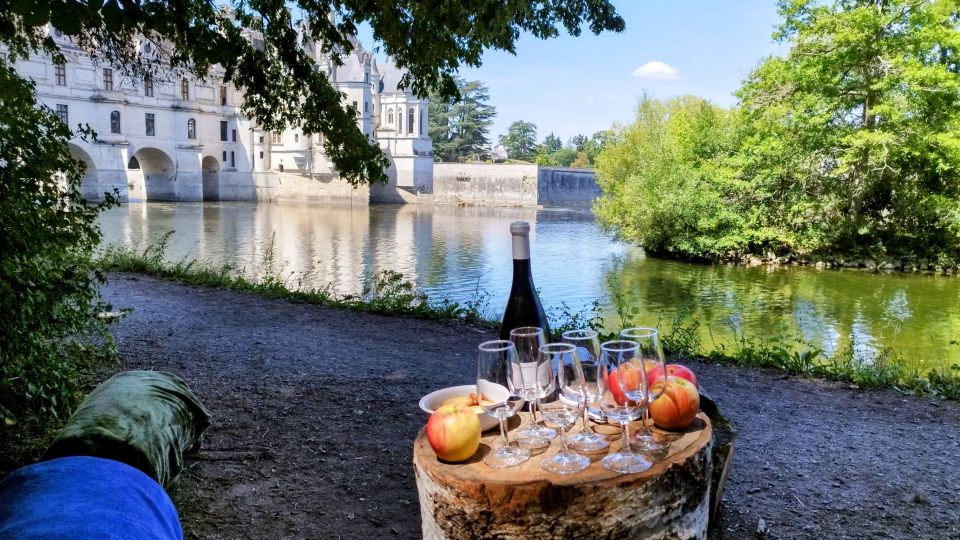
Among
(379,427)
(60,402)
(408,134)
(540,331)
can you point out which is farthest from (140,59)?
(408,134)

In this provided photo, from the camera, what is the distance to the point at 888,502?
129 inches

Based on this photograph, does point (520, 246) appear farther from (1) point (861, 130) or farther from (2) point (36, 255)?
(1) point (861, 130)

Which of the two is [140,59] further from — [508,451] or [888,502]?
[888,502]

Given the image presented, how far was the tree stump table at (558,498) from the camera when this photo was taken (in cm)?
190

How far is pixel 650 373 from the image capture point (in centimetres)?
212

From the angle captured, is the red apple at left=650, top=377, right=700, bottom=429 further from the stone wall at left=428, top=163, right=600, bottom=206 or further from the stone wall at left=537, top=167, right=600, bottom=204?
the stone wall at left=537, top=167, right=600, bottom=204

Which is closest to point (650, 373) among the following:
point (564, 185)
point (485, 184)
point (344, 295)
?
point (344, 295)

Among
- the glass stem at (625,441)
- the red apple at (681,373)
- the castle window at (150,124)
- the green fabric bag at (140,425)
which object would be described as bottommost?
the green fabric bag at (140,425)

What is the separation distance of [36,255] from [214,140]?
5777 centimetres

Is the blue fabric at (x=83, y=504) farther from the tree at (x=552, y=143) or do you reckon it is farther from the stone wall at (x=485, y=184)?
the tree at (x=552, y=143)

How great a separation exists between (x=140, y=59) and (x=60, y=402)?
13.8 ft

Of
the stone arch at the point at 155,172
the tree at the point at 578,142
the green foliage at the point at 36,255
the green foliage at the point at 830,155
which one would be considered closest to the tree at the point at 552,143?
the tree at the point at 578,142

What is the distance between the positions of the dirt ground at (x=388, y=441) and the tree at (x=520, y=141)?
71386 mm

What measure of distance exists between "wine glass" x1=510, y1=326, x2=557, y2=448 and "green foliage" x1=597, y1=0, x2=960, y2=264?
19.1 m
